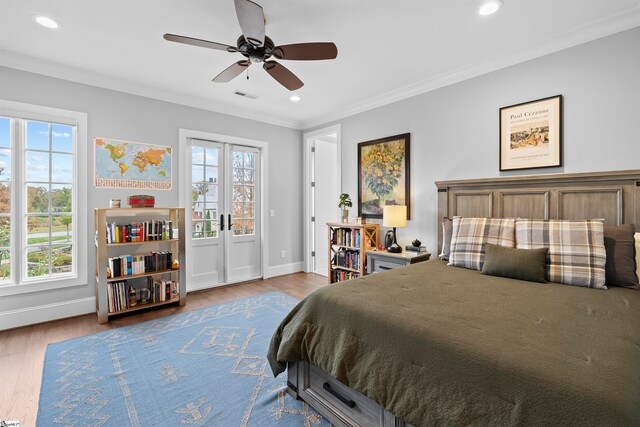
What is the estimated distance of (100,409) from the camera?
186 cm

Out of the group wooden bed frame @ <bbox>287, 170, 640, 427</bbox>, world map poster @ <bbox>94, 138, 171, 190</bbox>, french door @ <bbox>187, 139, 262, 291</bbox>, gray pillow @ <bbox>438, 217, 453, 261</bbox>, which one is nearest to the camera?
wooden bed frame @ <bbox>287, 170, 640, 427</bbox>

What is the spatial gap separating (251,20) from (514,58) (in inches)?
99.8

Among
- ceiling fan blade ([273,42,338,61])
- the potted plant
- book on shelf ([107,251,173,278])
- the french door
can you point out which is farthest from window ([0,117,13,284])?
the potted plant

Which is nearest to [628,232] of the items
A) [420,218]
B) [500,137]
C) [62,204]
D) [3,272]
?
[500,137]

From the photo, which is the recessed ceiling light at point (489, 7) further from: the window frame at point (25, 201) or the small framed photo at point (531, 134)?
the window frame at point (25, 201)

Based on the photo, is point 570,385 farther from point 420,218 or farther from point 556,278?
point 420,218

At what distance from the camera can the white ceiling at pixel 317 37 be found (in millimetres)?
2279

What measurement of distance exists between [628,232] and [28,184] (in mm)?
5385

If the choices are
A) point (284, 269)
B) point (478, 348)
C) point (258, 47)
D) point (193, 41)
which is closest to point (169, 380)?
point (478, 348)

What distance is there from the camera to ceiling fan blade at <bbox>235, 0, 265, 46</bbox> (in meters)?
1.79

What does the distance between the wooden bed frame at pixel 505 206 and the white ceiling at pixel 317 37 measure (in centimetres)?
119

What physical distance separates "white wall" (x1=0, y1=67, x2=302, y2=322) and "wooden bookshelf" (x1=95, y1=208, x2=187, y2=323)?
0.22 metres

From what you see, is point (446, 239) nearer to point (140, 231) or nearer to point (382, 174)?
point (382, 174)

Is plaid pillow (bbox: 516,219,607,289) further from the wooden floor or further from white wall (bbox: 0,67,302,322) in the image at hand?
white wall (bbox: 0,67,302,322)
